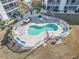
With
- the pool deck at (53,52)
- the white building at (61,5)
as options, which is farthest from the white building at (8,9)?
the pool deck at (53,52)

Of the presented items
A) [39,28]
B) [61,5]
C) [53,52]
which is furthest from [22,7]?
[53,52]

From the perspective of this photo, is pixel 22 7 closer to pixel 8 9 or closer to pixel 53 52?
pixel 8 9

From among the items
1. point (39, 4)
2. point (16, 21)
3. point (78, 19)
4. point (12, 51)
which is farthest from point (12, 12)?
point (78, 19)

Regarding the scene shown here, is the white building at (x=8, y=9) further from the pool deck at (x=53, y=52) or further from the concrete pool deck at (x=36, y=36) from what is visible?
the pool deck at (x=53, y=52)

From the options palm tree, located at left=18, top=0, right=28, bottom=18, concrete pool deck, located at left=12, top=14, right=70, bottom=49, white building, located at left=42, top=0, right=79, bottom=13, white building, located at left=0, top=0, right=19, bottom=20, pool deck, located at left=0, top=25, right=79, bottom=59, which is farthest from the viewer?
palm tree, located at left=18, top=0, right=28, bottom=18

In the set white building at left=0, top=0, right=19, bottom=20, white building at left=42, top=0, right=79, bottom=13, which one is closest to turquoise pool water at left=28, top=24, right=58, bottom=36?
white building at left=42, top=0, right=79, bottom=13

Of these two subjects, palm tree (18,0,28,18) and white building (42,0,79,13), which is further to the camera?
palm tree (18,0,28,18)

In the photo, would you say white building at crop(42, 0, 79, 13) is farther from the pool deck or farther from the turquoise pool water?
the pool deck
